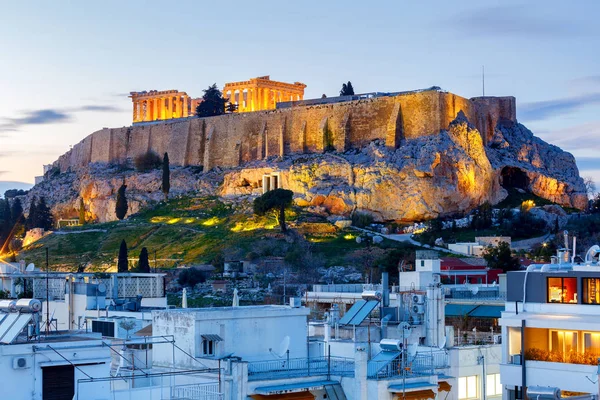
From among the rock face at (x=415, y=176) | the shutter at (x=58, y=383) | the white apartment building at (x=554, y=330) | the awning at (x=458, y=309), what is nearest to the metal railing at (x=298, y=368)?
the shutter at (x=58, y=383)

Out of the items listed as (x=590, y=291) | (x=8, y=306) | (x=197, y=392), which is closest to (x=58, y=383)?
(x=8, y=306)

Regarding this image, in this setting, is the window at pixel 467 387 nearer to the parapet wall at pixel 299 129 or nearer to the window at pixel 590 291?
the window at pixel 590 291

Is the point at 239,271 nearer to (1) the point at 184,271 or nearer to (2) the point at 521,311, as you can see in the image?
(1) the point at 184,271

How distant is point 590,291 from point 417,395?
5165mm

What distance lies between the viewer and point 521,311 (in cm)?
2225

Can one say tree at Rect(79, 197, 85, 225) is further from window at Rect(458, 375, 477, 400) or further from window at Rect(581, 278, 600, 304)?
window at Rect(581, 278, 600, 304)

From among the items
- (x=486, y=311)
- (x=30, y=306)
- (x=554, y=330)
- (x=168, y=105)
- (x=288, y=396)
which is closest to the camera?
(x=30, y=306)

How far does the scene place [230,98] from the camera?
103 m

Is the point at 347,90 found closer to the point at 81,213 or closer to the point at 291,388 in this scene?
the point at 81,213

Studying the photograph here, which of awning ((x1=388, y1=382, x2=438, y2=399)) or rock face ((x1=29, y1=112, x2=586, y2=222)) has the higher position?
rock face ((x1=29, y1=112, x2=586, y2=222))

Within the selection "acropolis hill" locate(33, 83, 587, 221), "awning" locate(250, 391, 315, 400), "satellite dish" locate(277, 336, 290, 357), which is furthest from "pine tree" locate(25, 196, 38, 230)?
"awning" locate(250, 391, 315, 400)

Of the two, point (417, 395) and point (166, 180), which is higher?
point (166, 180)

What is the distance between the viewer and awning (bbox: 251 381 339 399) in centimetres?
1667

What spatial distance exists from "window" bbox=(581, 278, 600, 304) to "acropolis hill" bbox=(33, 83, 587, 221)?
55888mm
